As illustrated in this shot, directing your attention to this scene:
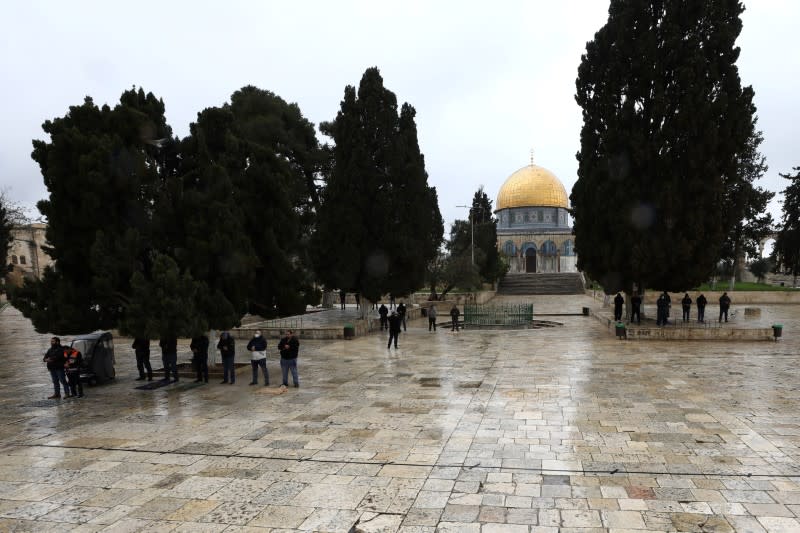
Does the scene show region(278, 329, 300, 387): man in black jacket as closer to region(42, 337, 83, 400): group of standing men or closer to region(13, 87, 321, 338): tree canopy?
region(13, 87, 321, 338): tree canopy

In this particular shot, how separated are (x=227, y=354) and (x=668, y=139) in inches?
648

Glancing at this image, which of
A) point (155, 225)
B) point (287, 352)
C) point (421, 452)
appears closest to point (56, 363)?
point (155, 225)

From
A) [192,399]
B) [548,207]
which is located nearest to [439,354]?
[192,399]

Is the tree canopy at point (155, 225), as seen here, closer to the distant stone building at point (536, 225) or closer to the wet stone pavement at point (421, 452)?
the wet stone pavement at point (421, 452)

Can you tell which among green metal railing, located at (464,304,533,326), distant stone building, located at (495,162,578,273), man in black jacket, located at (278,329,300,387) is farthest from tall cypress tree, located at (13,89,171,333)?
distant stone building, located at (495,162,578,273)

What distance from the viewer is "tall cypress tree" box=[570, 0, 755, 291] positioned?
56.2ft

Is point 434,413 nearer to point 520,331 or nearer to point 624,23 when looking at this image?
point 520,331

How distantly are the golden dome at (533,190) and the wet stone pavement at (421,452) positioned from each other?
53.5m

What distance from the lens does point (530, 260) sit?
6378cm

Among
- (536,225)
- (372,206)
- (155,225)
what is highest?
(536,225)

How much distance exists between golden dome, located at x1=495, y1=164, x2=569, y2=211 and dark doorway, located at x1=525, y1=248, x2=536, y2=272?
607 cm

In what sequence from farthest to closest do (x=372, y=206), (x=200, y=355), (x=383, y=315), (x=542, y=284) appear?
(x=542, y=284) → (x=372, y=206) → (x=383, y=315) → (x=200, y=355)

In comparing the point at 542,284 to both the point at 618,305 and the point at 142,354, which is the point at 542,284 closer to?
the point at 618,305

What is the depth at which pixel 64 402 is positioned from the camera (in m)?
9.95
